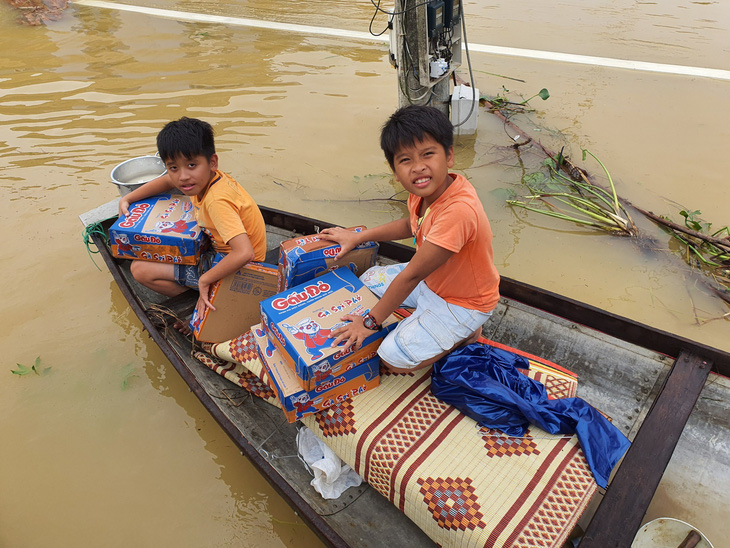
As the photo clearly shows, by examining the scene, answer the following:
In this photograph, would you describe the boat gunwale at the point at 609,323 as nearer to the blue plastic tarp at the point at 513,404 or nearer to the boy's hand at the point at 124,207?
the blue plastic tarp at the point at 513,404

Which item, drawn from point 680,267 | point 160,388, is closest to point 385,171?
point 680,267

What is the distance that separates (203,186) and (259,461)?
1.51 m

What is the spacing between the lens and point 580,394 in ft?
8.07

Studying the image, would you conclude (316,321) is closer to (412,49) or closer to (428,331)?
(428,331)

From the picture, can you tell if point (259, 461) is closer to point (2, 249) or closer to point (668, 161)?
point (2, 249)

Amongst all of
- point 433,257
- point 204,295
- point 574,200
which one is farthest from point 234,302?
point 574,200

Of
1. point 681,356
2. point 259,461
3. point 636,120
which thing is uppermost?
point 636,120

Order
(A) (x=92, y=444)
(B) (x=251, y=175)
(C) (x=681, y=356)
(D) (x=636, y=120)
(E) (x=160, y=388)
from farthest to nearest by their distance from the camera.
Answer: (D) (x=636, y=120) → (B) (x=251, y=175) → (E) (x=160, y=388) → (A) (x=92, y=444) → (C) (x=681, y=356)

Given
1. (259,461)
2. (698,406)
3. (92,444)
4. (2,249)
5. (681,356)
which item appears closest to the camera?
(259,461)

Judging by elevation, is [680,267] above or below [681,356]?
below

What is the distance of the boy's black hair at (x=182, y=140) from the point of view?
229cm

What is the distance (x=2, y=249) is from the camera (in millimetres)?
Answer: 4191

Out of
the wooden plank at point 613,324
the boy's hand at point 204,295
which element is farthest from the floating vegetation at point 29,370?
the wooden plank at point 613,324

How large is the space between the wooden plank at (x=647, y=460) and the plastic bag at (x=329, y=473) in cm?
101
